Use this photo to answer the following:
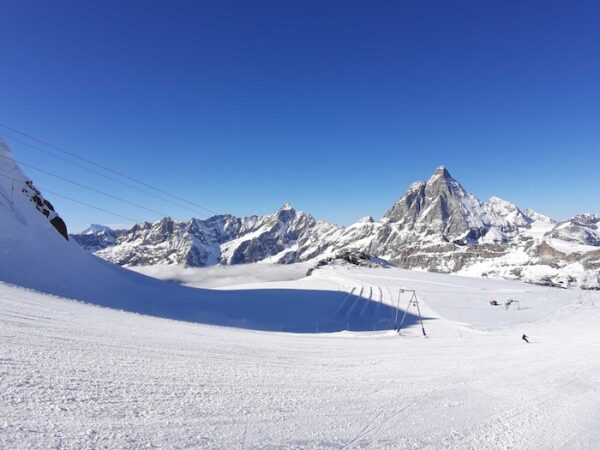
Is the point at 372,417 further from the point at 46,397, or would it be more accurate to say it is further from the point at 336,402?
the point at 46,397

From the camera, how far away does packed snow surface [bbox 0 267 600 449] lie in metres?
5.22

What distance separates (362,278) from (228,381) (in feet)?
237

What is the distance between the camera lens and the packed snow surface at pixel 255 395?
5.22 m

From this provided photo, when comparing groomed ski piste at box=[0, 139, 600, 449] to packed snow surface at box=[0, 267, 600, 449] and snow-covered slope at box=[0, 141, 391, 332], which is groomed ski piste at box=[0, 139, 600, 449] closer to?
packed snow surface at box=[0, 267, 600, 449]

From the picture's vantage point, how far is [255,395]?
7457 mm

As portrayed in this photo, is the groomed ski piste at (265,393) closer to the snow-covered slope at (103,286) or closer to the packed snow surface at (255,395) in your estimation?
the packed snow surface at (255,395)

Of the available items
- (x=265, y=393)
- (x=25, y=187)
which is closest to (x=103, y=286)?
(x=25, y=187)

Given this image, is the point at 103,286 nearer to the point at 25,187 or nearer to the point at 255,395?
the point at 25,187

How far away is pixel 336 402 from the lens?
7.68 meters

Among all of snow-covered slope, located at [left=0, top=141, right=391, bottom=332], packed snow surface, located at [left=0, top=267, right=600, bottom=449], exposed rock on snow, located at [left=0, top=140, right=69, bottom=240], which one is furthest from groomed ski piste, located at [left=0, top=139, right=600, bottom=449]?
exposed rock on snow, located at [left=0, top=140, right=69, bottom=240]

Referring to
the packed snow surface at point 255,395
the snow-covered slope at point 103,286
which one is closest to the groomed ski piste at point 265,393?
the packed snow surface at point 255,395

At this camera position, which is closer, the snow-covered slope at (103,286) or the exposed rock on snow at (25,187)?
the snow-covered slope at (103,286)

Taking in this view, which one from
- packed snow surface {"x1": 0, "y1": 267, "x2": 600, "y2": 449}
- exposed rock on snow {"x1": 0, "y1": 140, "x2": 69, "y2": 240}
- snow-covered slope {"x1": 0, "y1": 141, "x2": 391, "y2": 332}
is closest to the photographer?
packed snow surface {"x1": 0, "y1": 267, "x2": 600, "y2": 449}

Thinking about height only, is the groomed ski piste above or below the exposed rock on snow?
below
